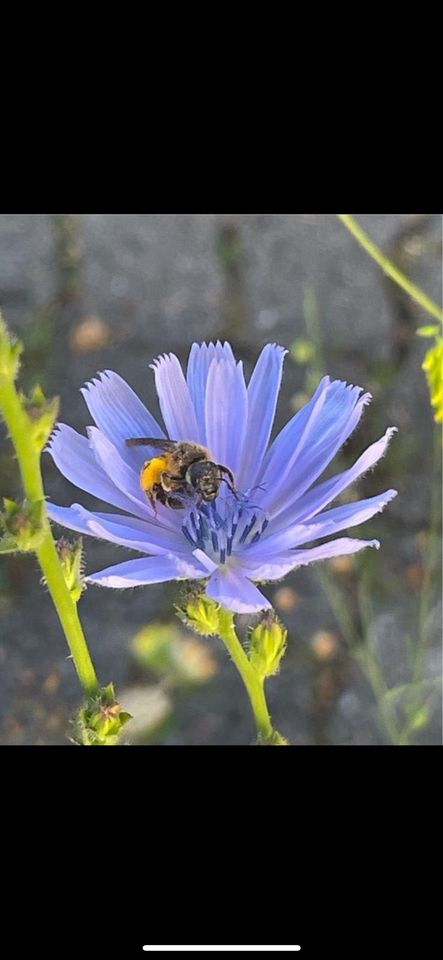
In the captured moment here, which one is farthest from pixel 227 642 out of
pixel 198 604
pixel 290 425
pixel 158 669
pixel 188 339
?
pixel 188 339

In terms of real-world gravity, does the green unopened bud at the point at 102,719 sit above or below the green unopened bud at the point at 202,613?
below

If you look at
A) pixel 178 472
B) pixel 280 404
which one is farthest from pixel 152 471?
pixel 280 404

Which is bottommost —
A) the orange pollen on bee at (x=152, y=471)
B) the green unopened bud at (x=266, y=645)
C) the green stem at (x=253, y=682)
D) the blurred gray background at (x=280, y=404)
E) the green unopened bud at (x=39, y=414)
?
the green stem at (x=253, y=682)

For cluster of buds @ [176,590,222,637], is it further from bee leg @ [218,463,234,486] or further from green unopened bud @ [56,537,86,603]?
bee leg @ [218,463,234,486]

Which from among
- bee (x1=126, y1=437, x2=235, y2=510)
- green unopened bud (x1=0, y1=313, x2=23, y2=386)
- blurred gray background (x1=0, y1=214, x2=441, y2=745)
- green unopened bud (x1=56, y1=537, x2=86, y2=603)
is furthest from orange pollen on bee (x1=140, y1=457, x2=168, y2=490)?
blurred gray background (x1=0, y1=214, x2=441, y2=745)

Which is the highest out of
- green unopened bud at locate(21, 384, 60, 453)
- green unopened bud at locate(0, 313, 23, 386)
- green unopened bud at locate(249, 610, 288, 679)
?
green unopened bud at locate(0, 313, 23, 386)

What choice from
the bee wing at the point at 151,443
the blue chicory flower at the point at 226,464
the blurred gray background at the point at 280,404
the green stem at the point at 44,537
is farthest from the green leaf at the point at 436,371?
the blurred gray background at the point at 280,404

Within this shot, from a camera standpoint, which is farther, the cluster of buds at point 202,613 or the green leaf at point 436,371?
the green leaf at point 436,371

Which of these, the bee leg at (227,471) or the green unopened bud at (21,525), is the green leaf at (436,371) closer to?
the bee leg at (227,471)

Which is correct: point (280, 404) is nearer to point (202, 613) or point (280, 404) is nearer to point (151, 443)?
point (151, 443)

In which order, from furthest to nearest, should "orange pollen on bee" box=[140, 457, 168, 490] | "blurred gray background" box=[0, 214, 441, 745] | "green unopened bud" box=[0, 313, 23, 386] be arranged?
1. "blurred gray background" box=[0, 214, 441, 745]
2. "orange pollen on bee" box=[140, 457, 168, 490]
3. "green unopened bud" box=[0, 313, 23, 386]
